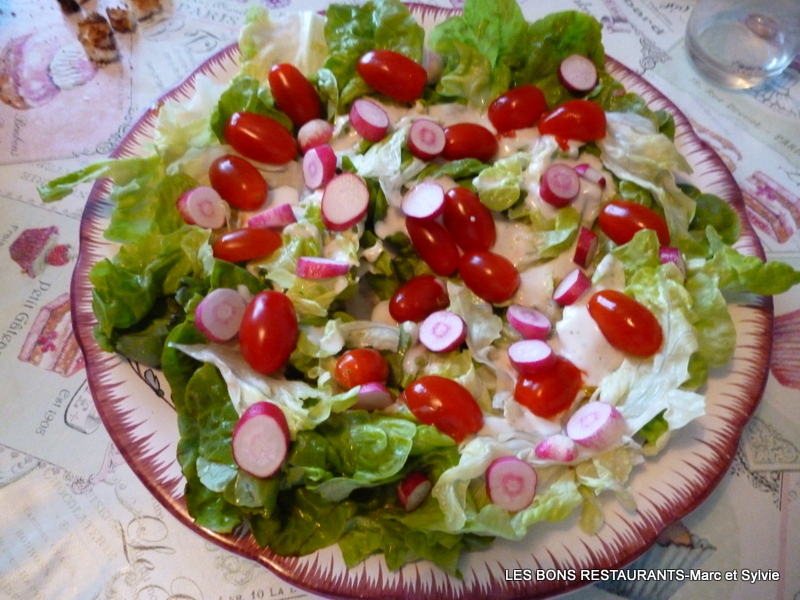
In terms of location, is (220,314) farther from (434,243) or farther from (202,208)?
(434,243)

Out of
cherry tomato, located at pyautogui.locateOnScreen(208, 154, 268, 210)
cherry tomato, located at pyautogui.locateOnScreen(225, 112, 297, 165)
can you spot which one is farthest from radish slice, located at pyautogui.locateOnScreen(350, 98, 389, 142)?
cherry tomato, located at pyautogui.locateOnScreen(208, 154, 268, 210)

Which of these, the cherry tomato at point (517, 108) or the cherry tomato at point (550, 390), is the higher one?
the cherry tomato at point (517, 108)

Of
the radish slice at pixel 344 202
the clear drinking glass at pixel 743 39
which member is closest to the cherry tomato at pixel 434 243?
the radish slice at pixel 344 202

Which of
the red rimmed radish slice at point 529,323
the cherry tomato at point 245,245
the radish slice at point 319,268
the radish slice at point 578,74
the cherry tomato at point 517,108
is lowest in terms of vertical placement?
the red rimmed radish slice at point 529,323

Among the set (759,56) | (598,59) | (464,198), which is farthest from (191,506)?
(759,56)

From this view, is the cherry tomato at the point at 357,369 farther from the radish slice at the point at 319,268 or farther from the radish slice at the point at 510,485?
the radish slice at the point at 510,485

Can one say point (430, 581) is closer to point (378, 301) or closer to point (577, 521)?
point (577, 521)

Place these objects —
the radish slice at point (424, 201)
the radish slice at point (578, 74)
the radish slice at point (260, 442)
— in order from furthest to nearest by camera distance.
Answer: the radish slice at point (578, 74)
the radish slice at point (424, 201)
the radish slice at point (260, 442)

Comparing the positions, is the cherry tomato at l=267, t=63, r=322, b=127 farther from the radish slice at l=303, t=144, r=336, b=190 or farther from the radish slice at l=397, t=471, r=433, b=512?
the radish slice at l=397, t=471, r=433, b=512

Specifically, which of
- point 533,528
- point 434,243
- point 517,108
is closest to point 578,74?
point 517,108
